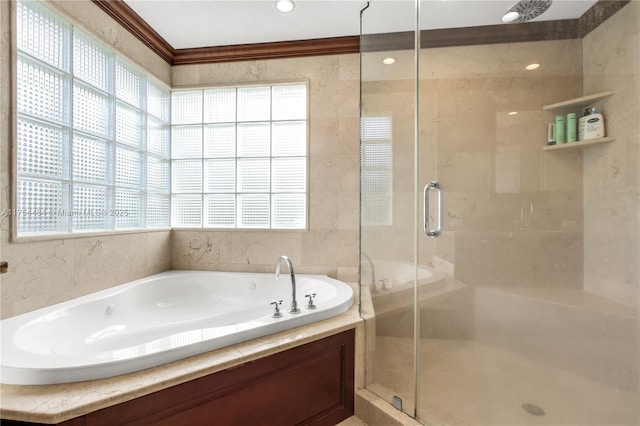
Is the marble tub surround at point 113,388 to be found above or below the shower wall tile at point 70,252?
below

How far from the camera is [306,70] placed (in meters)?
2.42

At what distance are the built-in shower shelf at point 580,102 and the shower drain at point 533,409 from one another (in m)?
1.38

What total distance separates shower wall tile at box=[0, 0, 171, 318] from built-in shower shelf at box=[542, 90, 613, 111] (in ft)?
8.46

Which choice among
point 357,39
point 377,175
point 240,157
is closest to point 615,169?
point 377,175

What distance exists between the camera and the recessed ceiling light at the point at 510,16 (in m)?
1.57

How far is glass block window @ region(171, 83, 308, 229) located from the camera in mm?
2473

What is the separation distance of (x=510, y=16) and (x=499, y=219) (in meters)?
1.12

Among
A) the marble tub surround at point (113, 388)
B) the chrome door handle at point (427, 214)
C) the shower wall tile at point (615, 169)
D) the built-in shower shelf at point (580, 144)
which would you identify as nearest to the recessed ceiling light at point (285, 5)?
the chrome door handle at point (427, 214)

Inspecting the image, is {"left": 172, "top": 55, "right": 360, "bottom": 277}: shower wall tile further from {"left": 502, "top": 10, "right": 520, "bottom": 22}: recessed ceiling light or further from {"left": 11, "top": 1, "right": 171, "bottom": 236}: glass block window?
{"left": 502, "top": 10, "right": 520, "bottom": 22}: recessed ceiling light

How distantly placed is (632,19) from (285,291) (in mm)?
2307

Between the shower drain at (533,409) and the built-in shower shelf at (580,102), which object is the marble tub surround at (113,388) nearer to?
the shower drain at (533,409)

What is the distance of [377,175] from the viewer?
190 centimetres

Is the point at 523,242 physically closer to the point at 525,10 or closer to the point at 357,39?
the point at 525,10

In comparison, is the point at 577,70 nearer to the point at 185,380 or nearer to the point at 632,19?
the point at 632,19
